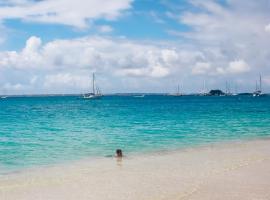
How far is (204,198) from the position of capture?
14023 mm

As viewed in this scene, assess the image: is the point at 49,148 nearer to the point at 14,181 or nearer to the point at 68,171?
the point at 68,171

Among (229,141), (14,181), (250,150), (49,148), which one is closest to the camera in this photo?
(14,181)

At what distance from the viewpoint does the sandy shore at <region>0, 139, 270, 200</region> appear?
14.9 metres

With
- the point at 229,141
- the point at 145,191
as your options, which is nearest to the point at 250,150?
the point at 229,141

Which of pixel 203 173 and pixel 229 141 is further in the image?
pixel 229 141

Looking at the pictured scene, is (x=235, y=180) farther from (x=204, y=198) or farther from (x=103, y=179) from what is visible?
(x=103, y=179)

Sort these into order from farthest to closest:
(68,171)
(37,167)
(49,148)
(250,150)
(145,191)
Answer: (49,148) → (250,150) → (37,167) → (68,171) → (145,191)

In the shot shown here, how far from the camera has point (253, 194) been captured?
14.4 m


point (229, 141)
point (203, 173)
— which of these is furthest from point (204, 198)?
point (229, 141)

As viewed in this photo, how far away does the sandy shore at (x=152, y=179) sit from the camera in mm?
14852

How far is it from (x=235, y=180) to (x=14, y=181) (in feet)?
28.9

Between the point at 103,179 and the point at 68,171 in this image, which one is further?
the point at 68,171

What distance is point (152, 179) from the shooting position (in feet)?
57.1

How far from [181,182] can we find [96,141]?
18.3 metres
